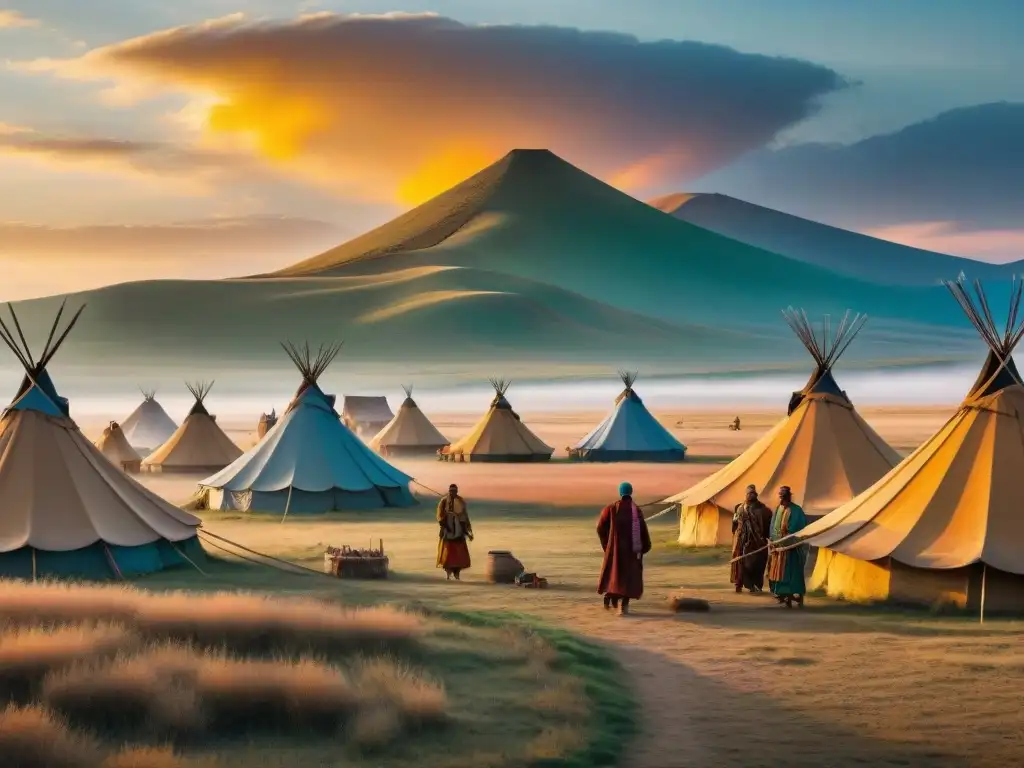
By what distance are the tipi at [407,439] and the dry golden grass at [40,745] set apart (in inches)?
1629

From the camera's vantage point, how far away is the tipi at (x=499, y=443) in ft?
151

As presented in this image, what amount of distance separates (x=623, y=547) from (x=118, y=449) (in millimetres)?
29086

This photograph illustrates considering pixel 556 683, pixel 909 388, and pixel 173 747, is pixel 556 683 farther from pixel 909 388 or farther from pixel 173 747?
pixel 909 388

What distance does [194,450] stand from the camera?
4112cm

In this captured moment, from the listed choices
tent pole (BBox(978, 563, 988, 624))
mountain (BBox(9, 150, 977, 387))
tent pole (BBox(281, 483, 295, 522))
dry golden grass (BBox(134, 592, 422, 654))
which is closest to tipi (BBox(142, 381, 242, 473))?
tent pole (BBox(281, 483, 295, 522))

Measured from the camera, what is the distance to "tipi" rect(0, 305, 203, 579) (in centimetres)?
1916

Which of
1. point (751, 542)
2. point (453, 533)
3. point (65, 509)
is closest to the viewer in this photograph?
Result: point (751, 542)

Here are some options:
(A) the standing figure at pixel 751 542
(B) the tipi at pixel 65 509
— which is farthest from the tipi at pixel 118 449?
(A) the standing figure at pixel 751 542

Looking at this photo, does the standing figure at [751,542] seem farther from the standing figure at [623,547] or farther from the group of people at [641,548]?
the standing figure at [623,547]

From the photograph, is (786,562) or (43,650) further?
(786,562)

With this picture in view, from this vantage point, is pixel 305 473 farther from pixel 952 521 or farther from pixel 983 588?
pixel 983 588

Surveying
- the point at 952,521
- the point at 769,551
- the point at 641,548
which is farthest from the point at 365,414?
the point at 952,521

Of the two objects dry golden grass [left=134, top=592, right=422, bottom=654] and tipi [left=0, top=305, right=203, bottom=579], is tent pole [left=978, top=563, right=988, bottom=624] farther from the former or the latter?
tipi [left=0, top=305, right=203, bottom=579]

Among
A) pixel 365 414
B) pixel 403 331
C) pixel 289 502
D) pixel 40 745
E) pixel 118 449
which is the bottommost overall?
pixel 40 745
